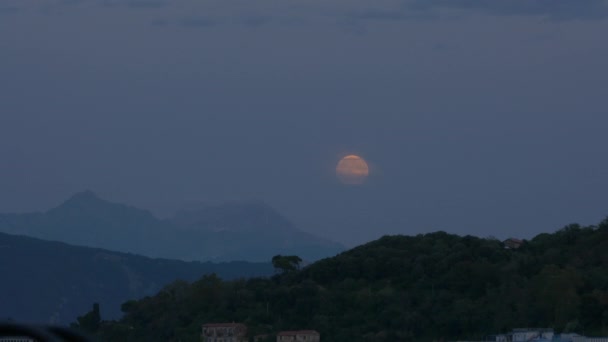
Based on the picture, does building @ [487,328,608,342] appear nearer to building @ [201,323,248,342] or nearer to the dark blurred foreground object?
building @ [201,323,248,342]

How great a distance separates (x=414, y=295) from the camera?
62.2m

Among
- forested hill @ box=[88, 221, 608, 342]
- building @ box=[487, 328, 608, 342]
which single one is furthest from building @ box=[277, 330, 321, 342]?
building @ box=[487, 328, 608, 342]

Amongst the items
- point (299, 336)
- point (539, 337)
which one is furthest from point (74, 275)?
point (539, 337)

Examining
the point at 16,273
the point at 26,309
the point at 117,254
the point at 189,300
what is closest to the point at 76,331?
the point at 189,300

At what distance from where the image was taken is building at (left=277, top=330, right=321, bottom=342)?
184 ft

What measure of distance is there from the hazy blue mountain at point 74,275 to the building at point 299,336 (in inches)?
2127

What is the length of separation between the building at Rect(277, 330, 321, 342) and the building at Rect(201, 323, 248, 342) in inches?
88.9

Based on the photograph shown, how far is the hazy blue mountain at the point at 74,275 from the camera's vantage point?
121125mm

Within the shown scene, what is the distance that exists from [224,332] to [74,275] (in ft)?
246

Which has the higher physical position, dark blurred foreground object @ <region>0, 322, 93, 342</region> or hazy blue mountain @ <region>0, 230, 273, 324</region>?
hazy blue mountain @ <region>0, 230, 273, 324</region>

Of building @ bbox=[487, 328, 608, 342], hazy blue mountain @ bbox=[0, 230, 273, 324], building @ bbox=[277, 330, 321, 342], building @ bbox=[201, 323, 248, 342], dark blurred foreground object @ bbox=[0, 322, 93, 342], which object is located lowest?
dark blurred foreground object @ bbox=[0, 322, 93, 342]

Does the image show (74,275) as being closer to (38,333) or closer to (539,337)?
(539,337)

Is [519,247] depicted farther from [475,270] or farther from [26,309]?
[26,309]

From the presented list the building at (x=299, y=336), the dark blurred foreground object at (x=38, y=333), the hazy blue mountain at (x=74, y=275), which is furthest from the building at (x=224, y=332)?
the dark blurred foreground object at (x=38, y=333)
